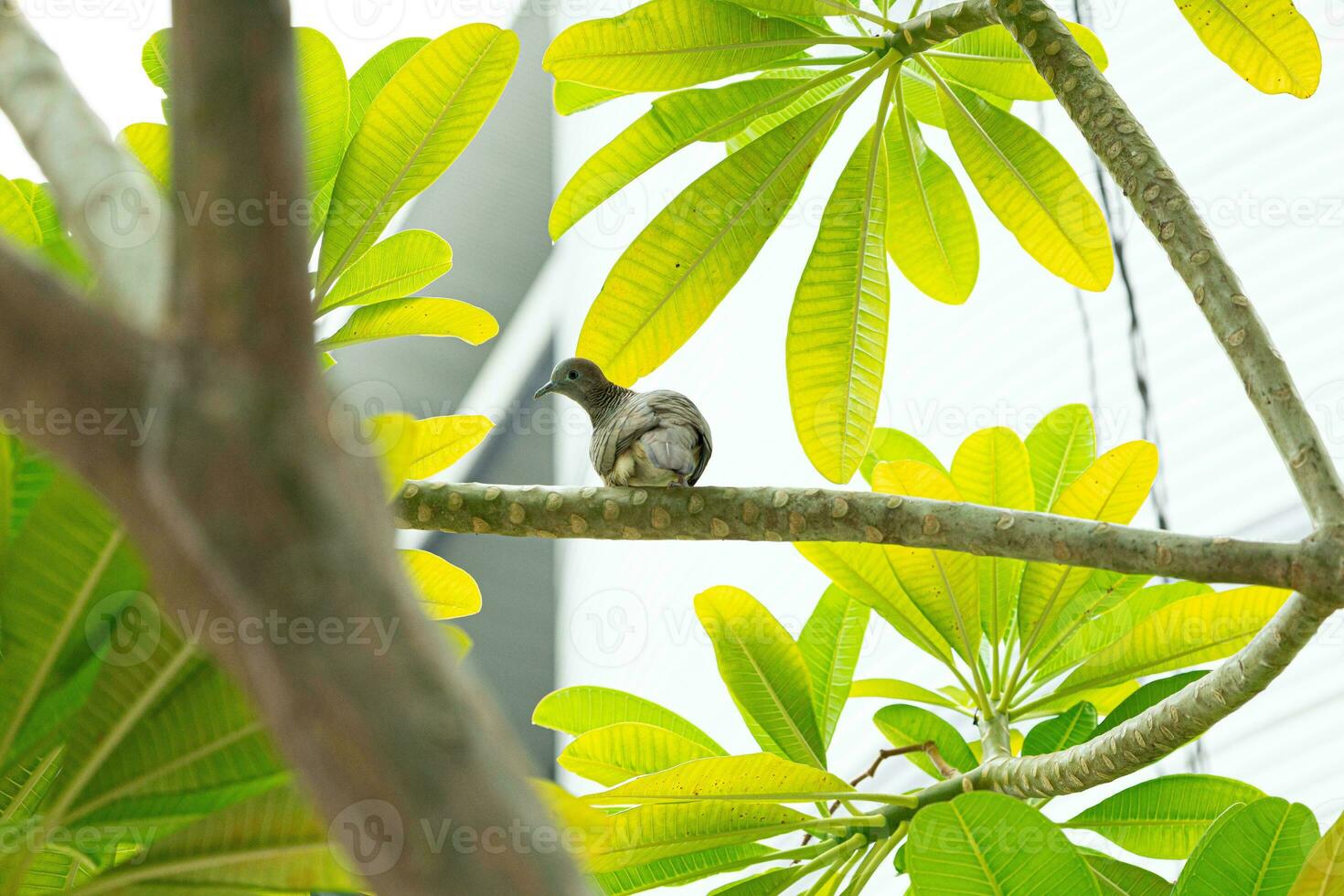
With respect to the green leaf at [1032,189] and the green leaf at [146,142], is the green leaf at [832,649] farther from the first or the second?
the green leaf at [146,142]

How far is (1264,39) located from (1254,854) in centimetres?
93

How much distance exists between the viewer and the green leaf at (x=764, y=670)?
1384 millimetres

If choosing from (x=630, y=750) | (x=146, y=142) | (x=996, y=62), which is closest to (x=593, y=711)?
(x=630, y=750)

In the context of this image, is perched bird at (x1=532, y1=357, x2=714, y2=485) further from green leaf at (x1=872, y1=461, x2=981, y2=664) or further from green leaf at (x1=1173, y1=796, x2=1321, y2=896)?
green leaf at (x1=1173, y1=796, x2=1321, y2=896)

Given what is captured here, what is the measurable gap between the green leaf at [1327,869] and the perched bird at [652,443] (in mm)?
608

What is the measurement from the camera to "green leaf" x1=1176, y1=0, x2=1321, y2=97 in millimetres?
1264

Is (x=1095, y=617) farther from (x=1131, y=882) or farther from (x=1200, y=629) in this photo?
(x=1131, y=882)

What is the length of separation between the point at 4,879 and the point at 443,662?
538 mm

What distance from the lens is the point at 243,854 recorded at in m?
0.55

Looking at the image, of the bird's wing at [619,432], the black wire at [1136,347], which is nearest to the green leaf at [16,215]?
the bird's wing at [619,432]

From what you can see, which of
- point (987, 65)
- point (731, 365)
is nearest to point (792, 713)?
point (987, 65)

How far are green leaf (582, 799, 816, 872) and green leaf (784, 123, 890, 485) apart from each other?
408 millimetres

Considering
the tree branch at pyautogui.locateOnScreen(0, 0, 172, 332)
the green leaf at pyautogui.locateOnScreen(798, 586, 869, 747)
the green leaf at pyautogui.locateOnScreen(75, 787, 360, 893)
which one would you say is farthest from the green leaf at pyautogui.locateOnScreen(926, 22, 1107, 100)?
the green leaf at pyautogui.locateOnScreen(75, 787, 360, 893)

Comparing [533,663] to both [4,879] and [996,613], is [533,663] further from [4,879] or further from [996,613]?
[4,879]
